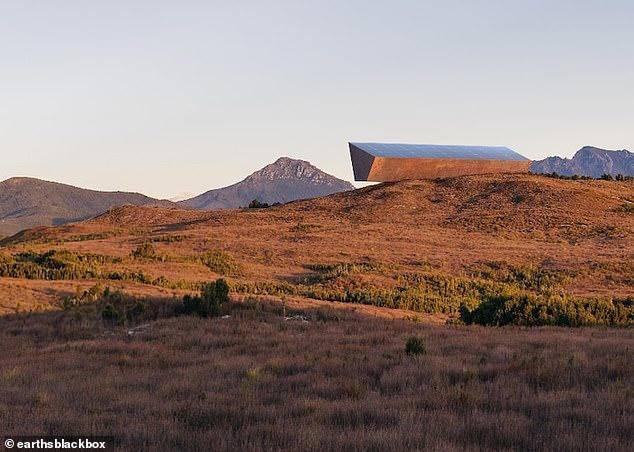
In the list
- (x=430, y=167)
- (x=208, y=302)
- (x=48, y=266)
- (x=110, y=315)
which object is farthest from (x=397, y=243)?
(x=430, y=167)

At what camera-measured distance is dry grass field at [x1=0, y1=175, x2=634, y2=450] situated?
689 centimetres

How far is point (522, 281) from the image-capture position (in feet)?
106

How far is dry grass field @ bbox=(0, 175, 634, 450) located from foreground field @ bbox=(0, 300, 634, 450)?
0.13ft

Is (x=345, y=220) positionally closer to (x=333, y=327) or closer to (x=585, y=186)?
(x=585, y=186)

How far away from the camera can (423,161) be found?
7025cm

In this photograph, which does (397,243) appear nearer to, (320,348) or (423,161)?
(423,161)

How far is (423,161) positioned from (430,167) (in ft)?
5.10

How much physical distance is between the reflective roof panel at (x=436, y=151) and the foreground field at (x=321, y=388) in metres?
53.4

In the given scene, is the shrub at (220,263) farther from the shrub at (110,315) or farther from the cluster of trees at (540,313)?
the cluster of trees at (540,313)

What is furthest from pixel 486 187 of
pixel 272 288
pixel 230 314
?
pixel 230 314

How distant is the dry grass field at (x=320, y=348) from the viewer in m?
6.89

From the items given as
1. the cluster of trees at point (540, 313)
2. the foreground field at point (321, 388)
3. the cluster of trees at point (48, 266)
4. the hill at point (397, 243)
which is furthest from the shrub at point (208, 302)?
the cluster of trees at point (48, 266)

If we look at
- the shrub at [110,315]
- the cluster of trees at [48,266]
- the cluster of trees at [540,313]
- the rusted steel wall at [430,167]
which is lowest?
the cluster of trees at [540,313]

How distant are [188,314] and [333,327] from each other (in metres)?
4.94
